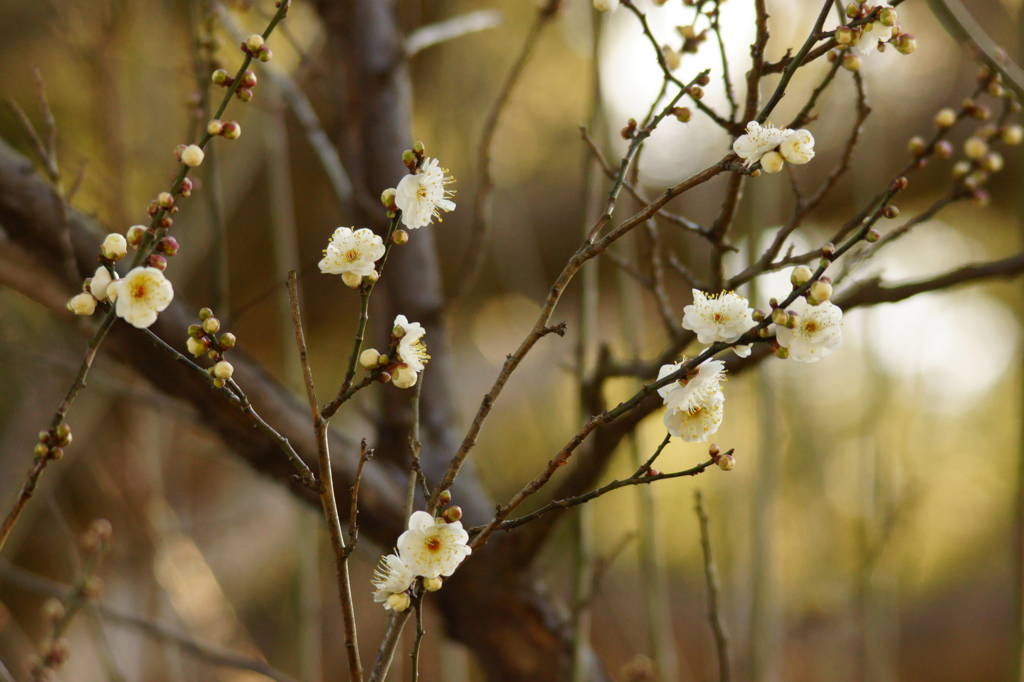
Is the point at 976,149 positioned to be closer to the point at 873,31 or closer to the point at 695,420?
the point at 873,31

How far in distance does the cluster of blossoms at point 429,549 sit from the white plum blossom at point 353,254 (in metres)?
0.09

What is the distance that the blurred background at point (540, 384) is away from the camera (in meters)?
0.87

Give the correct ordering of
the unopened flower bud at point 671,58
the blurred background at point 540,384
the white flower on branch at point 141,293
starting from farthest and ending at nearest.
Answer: the blurred background at point 540,384
the unopened flower bud at point 671,58
the white flower on branch at point 141,293

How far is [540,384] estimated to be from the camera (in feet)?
5.03

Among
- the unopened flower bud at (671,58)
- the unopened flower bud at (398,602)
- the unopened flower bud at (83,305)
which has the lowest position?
the unopened flower bud at (398,602)

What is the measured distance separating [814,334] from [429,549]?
169 millimetres

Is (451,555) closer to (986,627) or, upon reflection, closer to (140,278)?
(140,278)

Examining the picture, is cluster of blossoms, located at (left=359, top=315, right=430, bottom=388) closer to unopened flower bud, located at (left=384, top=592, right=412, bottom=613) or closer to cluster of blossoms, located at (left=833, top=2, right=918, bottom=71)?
unopened flower bud, located at (left=384, top=592, right=412, bottom=613)

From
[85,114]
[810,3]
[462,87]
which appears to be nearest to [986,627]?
[810,3]

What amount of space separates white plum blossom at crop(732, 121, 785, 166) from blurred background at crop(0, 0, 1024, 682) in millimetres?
347

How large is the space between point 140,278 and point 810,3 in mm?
1042

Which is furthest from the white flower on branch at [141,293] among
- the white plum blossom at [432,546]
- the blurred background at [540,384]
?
the blurred background at [540,384]

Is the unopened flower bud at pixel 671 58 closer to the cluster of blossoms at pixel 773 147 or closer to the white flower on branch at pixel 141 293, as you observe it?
the cluster of blossoms at pixel 773 147

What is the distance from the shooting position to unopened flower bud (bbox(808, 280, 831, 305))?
11.9 inches
